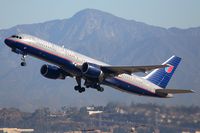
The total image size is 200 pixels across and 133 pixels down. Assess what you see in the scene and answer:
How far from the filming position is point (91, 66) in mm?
62062

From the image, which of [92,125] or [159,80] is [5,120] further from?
[159,80]

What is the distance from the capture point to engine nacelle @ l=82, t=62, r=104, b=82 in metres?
61.7

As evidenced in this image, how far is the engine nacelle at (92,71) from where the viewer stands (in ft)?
202

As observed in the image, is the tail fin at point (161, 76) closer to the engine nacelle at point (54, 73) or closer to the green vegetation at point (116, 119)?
the green vegetation at point (116, 119)

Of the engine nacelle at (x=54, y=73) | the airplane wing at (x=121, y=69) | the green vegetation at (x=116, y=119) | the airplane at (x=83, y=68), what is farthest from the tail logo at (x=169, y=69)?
the engine nacelle at (x=54, y=73)

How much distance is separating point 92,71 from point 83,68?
96cm

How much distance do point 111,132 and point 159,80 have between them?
902 centimetres

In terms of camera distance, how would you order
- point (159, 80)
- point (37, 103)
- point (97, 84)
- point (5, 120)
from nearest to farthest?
point (97, 84), point (159, 80), point (5, 120), point (37, 103)

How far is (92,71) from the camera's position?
6184cm

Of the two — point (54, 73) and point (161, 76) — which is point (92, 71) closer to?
point (54, 73)

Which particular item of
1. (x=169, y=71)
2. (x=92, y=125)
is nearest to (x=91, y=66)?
(x=169, y=71)

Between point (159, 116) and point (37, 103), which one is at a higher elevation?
point (37, 103)

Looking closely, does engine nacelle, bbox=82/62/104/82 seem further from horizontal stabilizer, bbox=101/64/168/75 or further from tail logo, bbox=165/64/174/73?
tail logo, bbox=165/64/174/73

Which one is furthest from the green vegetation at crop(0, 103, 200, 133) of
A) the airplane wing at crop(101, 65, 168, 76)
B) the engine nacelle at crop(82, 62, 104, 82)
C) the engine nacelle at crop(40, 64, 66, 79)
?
the engine nacelle at crop(40, 64, 66, 79)
